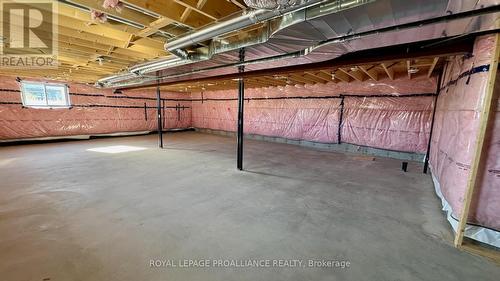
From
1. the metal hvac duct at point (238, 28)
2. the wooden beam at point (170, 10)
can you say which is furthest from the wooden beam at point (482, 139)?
the wooden beam at point (170, 10)

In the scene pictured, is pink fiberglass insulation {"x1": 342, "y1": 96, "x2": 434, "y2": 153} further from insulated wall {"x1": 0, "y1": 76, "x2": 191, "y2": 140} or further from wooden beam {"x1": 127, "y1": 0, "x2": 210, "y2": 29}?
insulated wall {"x1": 0, "y1": 76, "x2": 191, "y2": 140}

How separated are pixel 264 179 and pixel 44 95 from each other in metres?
8.18

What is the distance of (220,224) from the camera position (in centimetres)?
210

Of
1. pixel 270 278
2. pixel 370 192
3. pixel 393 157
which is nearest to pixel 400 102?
pixel 393 157

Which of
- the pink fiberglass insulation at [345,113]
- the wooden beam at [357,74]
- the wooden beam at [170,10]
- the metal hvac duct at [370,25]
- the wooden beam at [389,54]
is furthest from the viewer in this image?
the pink fiberglass insulation at [345,113]

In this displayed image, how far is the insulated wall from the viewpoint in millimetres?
Result: 6348

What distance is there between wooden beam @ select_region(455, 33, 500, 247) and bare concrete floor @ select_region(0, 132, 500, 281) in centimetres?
28

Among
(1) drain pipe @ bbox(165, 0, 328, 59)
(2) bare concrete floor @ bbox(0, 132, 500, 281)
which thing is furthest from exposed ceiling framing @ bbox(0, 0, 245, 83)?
(2) bare concrete floor @ bbox(0, 132, 500, 281)

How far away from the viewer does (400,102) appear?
512 cm

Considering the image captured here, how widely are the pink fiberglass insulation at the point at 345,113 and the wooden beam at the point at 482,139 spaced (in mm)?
3588

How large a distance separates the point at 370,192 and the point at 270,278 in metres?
2.28

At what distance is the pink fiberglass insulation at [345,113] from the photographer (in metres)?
4.94

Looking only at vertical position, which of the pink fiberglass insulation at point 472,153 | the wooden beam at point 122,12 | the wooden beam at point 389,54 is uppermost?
the wooden beam at point 122,12

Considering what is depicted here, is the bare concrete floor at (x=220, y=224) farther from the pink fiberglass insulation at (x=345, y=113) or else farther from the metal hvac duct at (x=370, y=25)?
the metal hvac duct at (x=370, y=25)
